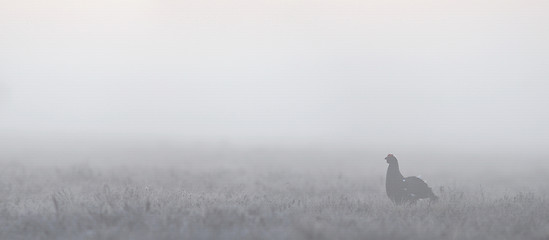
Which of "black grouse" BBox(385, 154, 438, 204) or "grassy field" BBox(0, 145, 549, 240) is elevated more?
"black grouse" BBox(385, 154, 438, 204)

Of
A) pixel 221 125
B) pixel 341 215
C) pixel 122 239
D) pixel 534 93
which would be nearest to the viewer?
pixel 122 239

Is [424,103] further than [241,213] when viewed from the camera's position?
Yes

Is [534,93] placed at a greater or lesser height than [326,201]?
greater

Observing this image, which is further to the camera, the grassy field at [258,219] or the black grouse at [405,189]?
the black grouse at [405,189]

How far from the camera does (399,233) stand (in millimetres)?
5895

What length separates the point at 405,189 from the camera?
9164 millimetres

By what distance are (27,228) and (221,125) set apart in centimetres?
11240

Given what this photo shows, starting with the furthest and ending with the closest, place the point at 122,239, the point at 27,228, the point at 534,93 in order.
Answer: the point at 534,93
the point at 27,228
the point at 122,239

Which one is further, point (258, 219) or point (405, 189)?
point (405, 189)

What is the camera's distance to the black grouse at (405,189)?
902 cm

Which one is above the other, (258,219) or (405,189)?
(405,189)

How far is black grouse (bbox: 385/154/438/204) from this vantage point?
29.6ft

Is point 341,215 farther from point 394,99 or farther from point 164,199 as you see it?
point 394,99

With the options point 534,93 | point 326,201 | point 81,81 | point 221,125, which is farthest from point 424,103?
point 326,201
